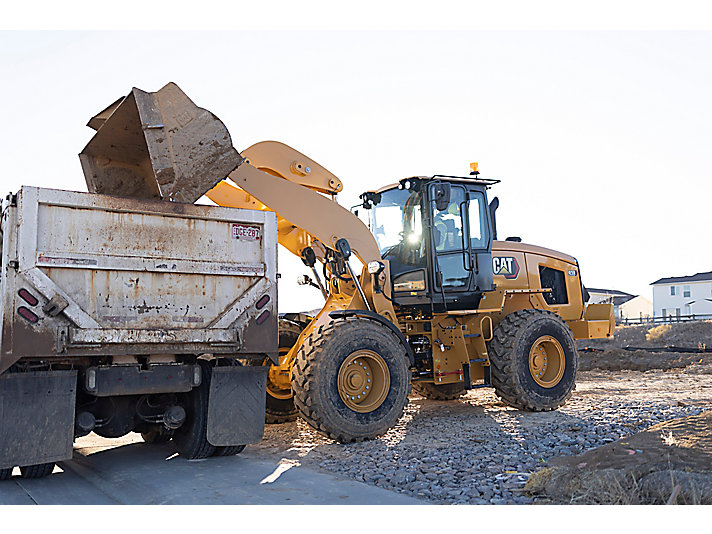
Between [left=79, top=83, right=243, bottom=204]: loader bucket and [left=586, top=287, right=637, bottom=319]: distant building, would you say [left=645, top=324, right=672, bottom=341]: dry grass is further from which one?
[left=586, top=287, right=637, bottom=319]: distant building

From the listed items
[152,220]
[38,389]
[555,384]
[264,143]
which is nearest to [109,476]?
[38,389]

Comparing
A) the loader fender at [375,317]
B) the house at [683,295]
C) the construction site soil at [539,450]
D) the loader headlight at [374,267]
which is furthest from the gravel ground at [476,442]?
the house at [683,295]

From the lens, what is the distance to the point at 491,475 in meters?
5.79

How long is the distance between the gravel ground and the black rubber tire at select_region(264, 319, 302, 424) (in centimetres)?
11

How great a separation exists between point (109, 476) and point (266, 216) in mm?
2912

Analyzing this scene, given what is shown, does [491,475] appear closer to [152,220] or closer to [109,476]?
[109,476]

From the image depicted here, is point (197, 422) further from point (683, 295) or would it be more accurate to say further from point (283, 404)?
point (683, 295)

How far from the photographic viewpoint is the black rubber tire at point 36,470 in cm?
596

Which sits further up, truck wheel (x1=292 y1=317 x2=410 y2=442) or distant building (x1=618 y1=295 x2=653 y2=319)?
distant building (x1=618 y1=295 x2=653 y2=319)

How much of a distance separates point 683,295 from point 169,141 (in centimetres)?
5654

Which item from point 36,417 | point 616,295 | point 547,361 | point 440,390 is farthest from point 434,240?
point 616,295

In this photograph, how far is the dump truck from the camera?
5.74 metres

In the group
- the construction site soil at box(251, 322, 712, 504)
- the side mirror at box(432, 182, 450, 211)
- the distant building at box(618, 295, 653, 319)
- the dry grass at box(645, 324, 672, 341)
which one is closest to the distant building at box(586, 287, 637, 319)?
the distant building at box(618, 295, 653, 319)

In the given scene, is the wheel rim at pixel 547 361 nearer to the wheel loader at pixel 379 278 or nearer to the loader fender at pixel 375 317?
the wheel loader at pixel 379 278
